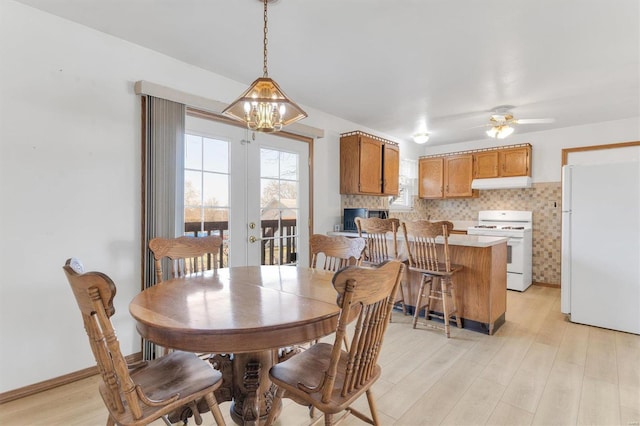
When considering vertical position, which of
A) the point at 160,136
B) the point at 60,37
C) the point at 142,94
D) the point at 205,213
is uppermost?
the point at 60,37

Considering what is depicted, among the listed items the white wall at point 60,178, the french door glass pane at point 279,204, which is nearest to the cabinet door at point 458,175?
the french door glass pane at point 279,204

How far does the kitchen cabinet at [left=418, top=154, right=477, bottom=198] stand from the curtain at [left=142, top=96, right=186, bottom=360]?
465cm

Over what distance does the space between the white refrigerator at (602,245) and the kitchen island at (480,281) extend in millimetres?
724

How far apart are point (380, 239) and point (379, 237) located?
24 mm

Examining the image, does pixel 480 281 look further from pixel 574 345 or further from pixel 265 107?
pixel 265 107

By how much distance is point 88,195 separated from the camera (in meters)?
2.24

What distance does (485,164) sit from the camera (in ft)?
17.3

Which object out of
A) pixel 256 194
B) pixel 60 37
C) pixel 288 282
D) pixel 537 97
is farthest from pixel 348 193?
pixel 60 37

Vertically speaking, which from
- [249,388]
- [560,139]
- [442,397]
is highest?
[560,139]

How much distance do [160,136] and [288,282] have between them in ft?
5.23

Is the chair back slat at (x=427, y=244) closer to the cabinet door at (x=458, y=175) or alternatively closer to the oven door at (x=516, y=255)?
the oven door at (x=516, y=255)

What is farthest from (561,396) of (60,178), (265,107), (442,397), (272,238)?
(60,178)

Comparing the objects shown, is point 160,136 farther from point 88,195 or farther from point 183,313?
point 183,313

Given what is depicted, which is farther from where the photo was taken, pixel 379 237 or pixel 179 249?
pixel 379 237
